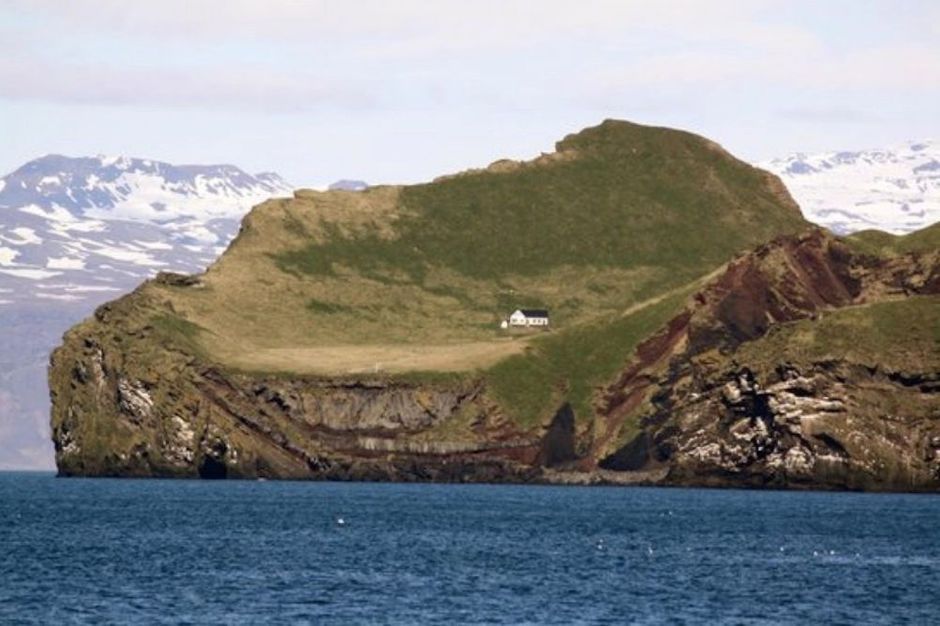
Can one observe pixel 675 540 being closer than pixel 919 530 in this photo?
Yes

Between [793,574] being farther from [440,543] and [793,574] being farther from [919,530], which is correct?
[919,530]

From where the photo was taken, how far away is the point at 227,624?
116688 millimetres

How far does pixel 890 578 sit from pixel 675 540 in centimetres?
3722

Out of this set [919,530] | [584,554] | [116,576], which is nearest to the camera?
[116,576]

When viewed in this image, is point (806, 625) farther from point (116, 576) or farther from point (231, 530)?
point (231, 530)

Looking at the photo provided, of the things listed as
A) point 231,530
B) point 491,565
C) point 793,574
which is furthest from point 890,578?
point 231,530

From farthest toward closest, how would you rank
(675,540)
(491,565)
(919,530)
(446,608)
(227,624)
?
(919,530) < (675,540) < (491,565) < (446,608) < (227,624)

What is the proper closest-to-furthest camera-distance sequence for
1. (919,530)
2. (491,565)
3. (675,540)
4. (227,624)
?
(227,624)
(491,565)
(675,540)
(919,530)

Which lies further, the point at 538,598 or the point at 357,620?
the point at 538,598

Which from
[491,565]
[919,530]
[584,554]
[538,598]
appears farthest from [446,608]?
[919,530]

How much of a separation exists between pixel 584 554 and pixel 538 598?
117ft

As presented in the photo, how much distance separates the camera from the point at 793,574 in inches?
5989

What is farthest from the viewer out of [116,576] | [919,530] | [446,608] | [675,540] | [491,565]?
[919,530]

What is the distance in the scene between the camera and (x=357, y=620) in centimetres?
11969
